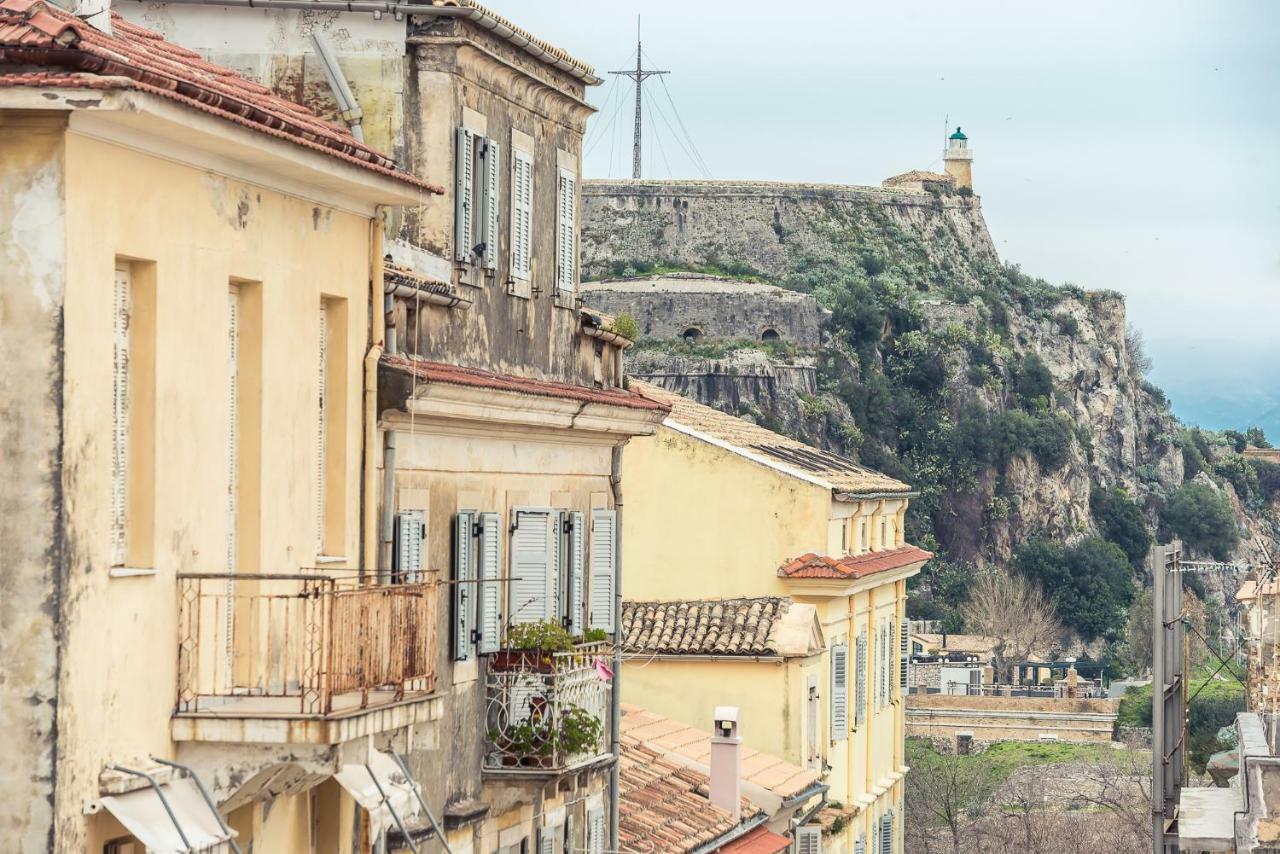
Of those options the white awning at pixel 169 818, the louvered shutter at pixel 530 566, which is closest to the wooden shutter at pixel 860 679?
the louvered shutter at pixel 530 566

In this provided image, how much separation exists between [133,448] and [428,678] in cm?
278

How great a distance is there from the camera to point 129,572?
36.8 feet

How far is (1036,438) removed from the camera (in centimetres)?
13588

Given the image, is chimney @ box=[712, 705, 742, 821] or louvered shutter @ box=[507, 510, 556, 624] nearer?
louvered shutter @ box=[507, 510, 556, 624]

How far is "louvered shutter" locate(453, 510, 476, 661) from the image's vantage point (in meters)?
17.3

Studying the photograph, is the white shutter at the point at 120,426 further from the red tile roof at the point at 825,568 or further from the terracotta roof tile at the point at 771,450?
the red tile roof at the point at 825,568

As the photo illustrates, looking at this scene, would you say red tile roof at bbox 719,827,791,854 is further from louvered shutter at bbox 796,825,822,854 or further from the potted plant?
the potted plant

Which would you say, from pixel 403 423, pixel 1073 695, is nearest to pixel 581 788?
pixel 403 423

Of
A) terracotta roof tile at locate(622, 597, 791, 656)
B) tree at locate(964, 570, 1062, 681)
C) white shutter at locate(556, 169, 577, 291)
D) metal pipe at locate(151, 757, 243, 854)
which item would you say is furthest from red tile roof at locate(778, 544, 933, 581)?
tree at locate(964, 570, 1062, 681)

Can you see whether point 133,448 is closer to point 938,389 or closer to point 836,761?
point 836,761

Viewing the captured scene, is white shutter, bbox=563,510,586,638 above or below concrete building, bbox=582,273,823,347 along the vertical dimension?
below

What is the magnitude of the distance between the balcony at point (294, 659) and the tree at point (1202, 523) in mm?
138191

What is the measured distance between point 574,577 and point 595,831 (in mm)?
2564

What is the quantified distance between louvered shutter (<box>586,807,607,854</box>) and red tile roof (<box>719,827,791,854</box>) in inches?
142
